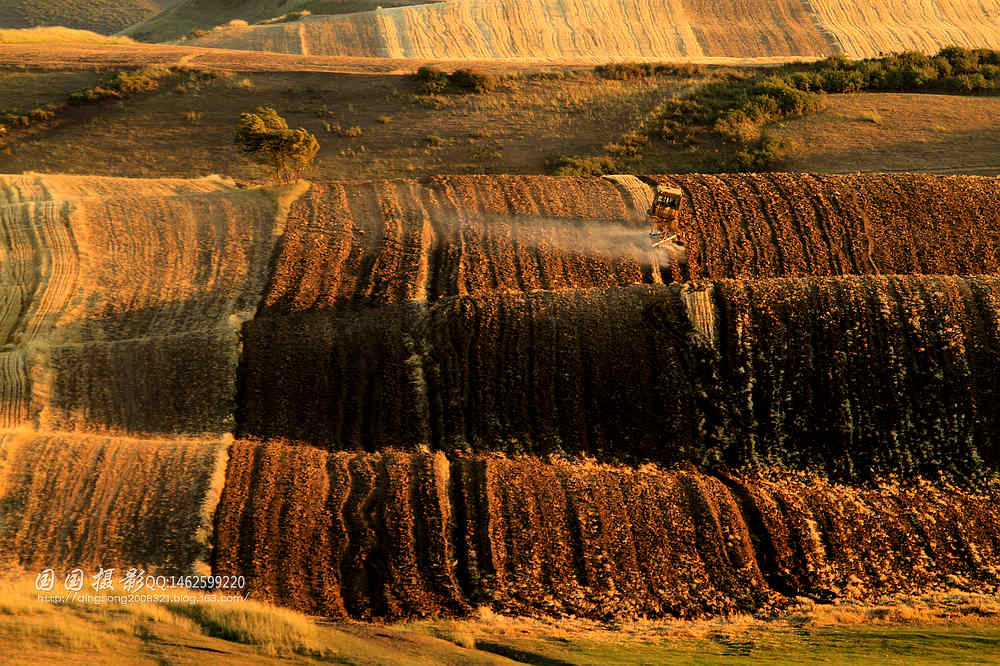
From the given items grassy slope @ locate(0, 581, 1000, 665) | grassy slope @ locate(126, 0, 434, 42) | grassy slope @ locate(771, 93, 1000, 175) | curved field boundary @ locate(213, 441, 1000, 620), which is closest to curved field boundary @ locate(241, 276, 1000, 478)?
curved field boundary @ locate(213, 441, 1000, 620)

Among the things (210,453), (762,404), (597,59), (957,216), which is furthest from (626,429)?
(597,59)

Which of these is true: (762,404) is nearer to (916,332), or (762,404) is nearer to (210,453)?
(916,332)

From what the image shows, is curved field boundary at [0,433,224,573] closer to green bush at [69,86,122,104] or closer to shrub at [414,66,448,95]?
green bush at [69,86,122,104]

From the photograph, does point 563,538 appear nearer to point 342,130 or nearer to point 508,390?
point 508,390

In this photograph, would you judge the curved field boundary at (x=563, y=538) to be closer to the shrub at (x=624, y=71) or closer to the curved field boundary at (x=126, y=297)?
the curved field boundary at (x=126, y=297)

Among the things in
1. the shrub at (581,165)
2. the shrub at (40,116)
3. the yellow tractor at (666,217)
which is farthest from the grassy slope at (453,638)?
the shrub at (40,116)

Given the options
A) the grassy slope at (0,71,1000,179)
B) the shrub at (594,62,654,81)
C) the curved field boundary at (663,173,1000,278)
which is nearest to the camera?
the curved field boundary at (663,173,1000,278)
